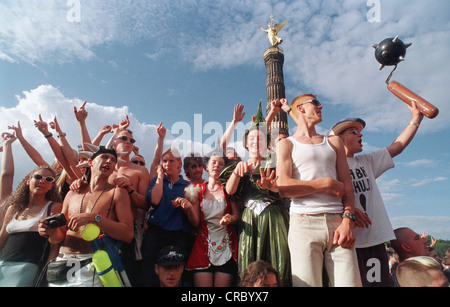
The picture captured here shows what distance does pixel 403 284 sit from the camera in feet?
7.73

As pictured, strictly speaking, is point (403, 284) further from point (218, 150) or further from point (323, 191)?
point (218, 150)

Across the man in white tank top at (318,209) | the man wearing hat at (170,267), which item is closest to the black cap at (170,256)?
the man wearing hat at (170,267)

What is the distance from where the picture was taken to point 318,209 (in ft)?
7.07

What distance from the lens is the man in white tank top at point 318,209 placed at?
2041 mm

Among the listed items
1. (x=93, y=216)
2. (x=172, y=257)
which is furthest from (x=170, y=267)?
(x=93, y=216)

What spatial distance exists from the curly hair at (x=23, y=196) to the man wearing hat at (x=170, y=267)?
4.96 ft

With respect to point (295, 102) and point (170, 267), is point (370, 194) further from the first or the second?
point (170, 267)

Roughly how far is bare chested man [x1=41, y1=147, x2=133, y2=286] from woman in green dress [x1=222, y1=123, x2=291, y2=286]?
111 cm

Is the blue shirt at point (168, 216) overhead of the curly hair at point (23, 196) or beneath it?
beneath

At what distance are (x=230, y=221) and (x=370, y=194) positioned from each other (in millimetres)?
1555

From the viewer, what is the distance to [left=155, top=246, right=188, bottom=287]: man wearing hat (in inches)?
106

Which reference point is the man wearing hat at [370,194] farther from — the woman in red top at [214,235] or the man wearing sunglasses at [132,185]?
the man wearing sunglasses at [132,185]

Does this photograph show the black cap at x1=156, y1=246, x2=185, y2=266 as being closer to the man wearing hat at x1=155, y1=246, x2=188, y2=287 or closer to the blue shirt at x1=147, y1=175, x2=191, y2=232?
the man wearing hat at x1=155, y1=246, x2=188, y2=287
